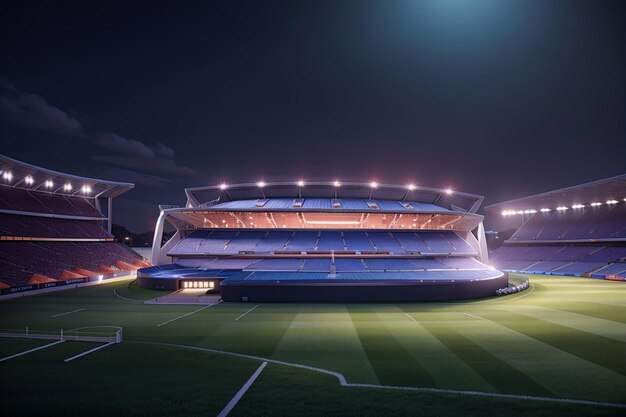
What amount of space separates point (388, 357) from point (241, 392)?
7.22m

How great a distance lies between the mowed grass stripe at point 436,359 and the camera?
12.5m

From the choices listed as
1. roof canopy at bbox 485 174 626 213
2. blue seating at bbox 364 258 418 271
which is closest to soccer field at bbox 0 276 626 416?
blue seating at bbox 364 258 418 271

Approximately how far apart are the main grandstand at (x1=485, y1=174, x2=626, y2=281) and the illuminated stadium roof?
7825 cm

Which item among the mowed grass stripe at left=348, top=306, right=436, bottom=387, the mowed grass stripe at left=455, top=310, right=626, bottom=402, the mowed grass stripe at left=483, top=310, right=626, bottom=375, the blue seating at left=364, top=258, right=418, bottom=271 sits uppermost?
the blue seating at left=364, top=258, right=418, bottom=271

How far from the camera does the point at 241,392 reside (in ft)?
38.5

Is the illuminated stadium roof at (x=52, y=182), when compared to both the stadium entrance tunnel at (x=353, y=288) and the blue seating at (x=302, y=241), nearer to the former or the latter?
the blue seating at (x=302, y=241)

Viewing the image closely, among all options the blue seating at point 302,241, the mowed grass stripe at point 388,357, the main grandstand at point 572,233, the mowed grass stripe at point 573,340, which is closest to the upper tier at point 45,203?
the blue seating at point 302,241

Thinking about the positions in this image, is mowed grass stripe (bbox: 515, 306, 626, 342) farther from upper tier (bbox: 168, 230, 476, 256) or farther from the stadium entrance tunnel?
upper tier (bbox: 168, 230, 476, 256)

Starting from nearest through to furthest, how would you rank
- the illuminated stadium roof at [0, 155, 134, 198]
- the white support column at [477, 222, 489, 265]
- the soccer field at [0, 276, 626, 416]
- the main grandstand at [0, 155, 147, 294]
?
the soccer field at [0, 276, 626, 416]
the main grandstand at [0, 155, 147, 294]
the illuminated stadium roof at [0, 155, 134, 198]
the white support column at [477, 222, 489, 265]

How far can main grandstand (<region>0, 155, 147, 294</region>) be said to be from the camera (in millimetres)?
42094

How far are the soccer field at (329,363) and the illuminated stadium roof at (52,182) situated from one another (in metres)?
28.5

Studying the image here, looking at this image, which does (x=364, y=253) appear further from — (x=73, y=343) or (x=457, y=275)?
(x=73, y=343)

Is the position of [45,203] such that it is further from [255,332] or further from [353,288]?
[353,288]

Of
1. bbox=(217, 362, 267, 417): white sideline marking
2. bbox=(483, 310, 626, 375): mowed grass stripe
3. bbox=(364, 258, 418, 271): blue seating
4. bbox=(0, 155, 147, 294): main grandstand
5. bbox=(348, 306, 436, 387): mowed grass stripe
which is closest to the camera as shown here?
bbox=(217, 362, 267, 417): white sideline marking
